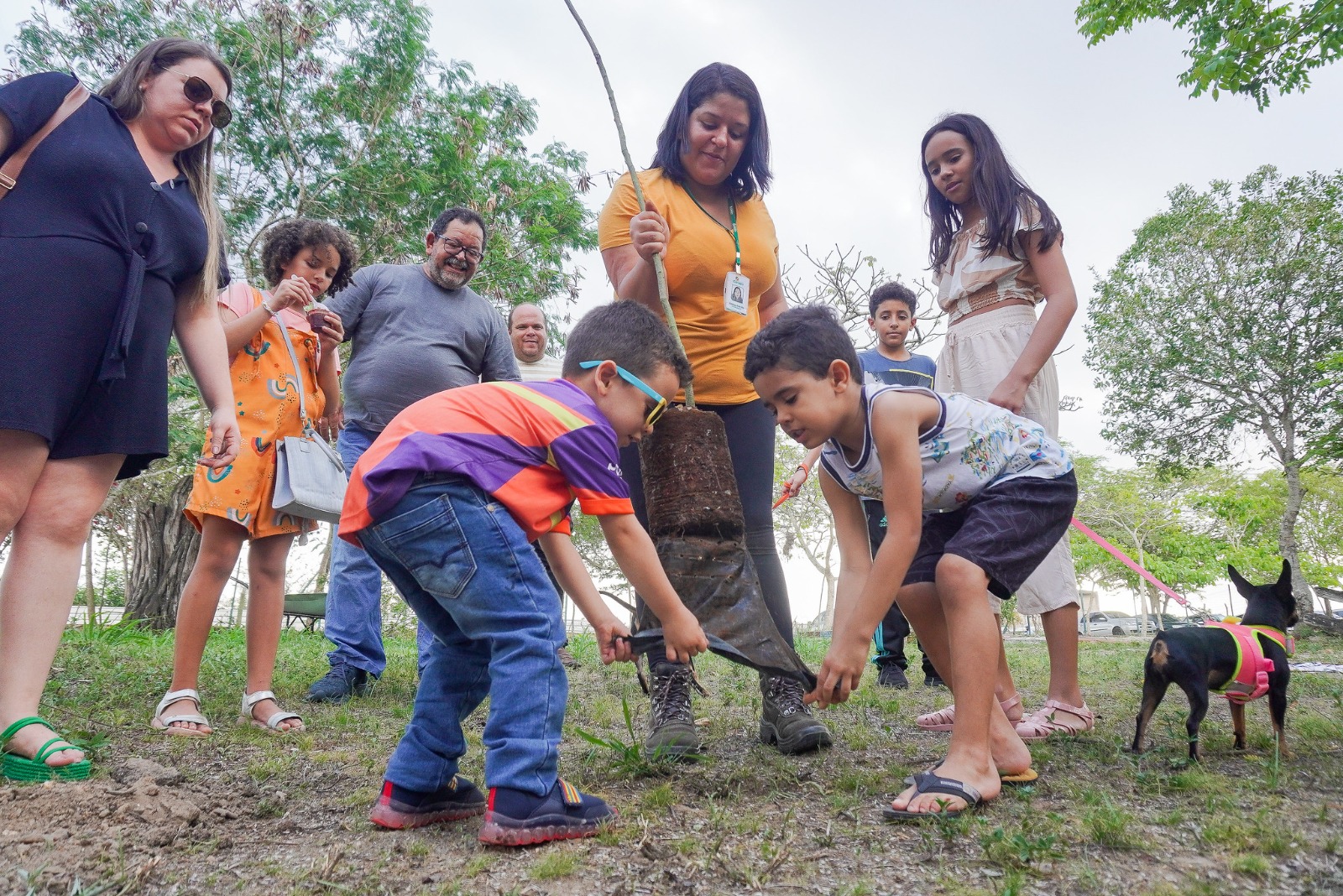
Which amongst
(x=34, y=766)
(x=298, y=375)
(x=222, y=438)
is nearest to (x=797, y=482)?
(x=298, y=375)

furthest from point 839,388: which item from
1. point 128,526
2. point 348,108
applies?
point 128,526

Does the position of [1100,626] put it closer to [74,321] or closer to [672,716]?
[672,716]

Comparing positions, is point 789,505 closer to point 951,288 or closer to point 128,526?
point 128,526

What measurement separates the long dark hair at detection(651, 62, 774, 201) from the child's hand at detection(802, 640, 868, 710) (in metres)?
1.74

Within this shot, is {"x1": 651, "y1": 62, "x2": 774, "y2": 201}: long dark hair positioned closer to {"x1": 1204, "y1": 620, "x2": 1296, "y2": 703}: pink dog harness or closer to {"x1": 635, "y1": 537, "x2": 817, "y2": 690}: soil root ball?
{"x1": 635, "y1": 537, "x2": 817, "y2": 690}: soil root ball

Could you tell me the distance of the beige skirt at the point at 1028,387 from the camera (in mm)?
2973

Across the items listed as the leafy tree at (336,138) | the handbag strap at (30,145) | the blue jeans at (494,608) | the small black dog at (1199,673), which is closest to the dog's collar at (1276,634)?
the small black dog at (1199,673)

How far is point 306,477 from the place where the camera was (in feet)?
9.96

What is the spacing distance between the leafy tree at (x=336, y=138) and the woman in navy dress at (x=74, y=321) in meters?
8.00

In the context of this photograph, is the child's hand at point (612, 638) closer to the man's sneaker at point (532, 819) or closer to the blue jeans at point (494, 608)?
the blue jeans at point (494, 608)

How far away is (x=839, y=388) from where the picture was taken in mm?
2305

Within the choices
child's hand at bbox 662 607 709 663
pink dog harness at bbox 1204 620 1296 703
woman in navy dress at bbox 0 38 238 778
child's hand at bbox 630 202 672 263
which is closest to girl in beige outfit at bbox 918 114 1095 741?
pink dog harness at bbox 1204 620 1296 703

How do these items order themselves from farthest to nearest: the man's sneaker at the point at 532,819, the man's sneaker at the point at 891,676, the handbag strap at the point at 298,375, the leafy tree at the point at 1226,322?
the leafy tree at the point at 1226,322 < the man's sneaker at the point at 891,676 < the handbag strap at the point at 298,375 < the man's sneaker at the point at 532,819

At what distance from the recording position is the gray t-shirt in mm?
3635
